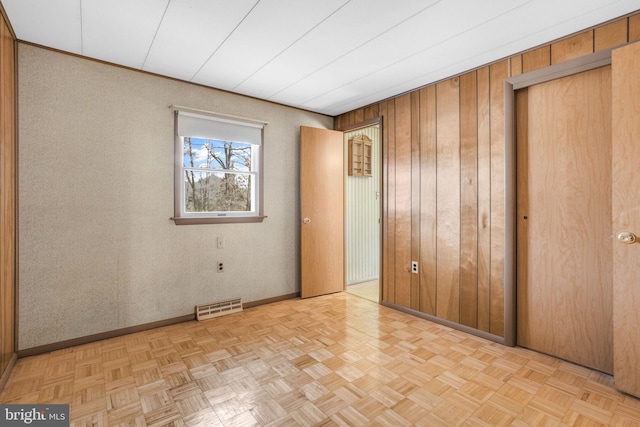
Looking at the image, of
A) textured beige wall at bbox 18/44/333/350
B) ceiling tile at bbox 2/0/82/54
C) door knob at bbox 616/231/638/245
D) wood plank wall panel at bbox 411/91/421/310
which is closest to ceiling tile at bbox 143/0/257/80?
textured beige wall at bbox 18/44/333/350

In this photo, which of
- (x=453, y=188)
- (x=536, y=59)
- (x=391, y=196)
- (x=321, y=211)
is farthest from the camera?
(x=321, y=211)

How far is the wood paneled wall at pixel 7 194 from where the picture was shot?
6.49ft

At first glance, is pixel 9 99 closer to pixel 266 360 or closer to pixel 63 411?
pixel 63 411

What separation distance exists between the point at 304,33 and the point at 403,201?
6.39 ft

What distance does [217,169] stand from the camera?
3.34 metres

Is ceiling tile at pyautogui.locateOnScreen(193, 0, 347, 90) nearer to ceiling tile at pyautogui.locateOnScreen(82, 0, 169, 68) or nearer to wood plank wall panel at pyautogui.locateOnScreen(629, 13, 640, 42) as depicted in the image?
ceiling tile at pyautogui.locateOnScreen(82, 0, 169, 68)

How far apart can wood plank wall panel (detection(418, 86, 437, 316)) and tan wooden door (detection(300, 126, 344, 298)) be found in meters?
1.24

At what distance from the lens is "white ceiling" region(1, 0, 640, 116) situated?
191 cm

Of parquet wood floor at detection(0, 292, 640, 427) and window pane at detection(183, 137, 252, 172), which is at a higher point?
window pane at detection(183, 137, 252, 172)

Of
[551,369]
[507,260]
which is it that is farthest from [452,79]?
[551,369]

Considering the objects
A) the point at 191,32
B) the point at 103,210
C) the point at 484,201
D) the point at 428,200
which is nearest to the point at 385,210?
the point at 428,200

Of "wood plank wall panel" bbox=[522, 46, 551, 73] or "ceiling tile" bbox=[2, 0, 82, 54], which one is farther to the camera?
"wood plank wall panel" bbox=[522, 46, 551, 73]

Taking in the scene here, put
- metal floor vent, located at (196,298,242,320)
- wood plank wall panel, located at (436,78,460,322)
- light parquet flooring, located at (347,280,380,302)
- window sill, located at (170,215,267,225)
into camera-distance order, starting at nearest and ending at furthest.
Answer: wood plank wall panel, located at (436,78,460,322), window sill, located at (170,215,267,225), metal floor vent, located at (196,298,242,320), light parquet flooring, located at (347,280,380,302)

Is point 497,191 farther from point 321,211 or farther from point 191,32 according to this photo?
point 191,32
